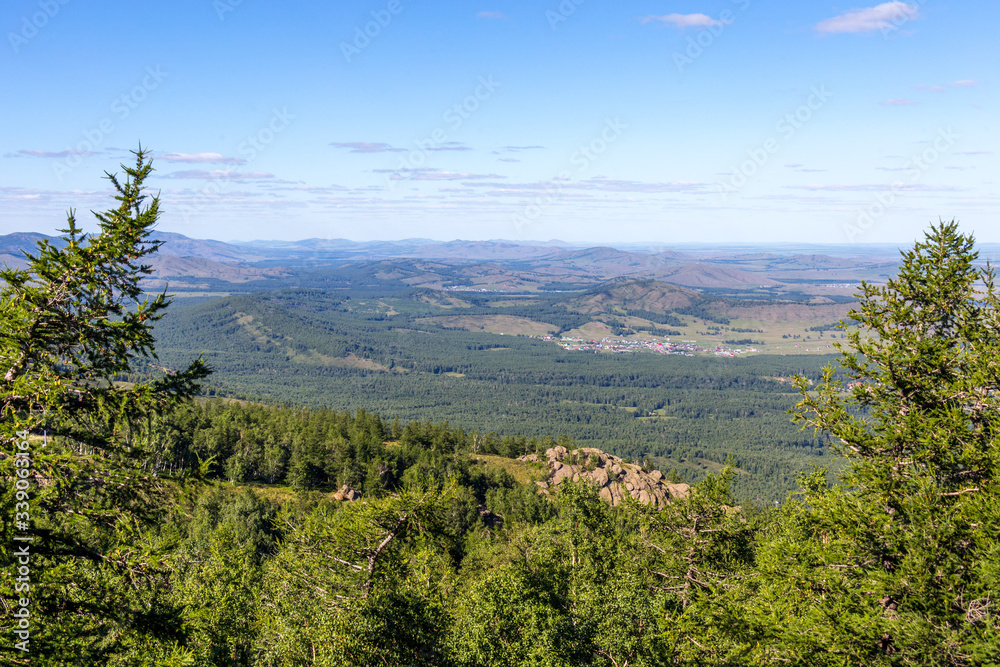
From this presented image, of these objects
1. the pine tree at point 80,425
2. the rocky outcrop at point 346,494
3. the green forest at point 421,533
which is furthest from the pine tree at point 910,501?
the rocky outcrop at point 346,494

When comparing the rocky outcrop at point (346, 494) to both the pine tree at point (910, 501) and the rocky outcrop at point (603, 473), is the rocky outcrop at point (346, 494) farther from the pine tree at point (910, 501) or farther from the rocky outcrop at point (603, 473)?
the pine tree at point (910, 501)

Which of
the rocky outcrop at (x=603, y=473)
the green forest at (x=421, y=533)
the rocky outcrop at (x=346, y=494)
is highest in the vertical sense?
the green forest at (x=421, y=533)

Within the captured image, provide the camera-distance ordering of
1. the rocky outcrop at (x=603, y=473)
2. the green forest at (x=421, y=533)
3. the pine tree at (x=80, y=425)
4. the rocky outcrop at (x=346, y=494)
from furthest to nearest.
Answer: the rocky outcrop at (x=603, y=473), the rocky outcrop at (x=346, y=494), the green forest at (x=421, y=533), the pine tree at (x=80, y=425)

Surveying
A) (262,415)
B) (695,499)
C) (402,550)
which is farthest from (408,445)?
(402,550)

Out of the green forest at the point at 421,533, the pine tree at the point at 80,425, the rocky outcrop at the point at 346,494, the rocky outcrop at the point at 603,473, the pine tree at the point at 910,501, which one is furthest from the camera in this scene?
the rocky outcrop at the point at 603,473

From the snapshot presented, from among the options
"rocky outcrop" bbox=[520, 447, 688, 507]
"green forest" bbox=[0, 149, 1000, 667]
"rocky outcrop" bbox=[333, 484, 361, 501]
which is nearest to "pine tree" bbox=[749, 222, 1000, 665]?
"green forest" bbox=[0, 149, 1000, 667]

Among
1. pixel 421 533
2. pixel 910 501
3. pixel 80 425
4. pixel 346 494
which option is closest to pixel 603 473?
pixel 346 494

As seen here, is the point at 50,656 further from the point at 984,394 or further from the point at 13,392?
the point at 984,394

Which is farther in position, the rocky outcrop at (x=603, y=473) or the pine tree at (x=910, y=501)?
the rocky outcrop at (x=603, y=473)

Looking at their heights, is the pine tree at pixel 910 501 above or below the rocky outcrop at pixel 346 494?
above

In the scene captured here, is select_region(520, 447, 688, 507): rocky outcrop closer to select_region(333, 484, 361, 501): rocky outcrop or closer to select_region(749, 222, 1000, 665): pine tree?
select_region(333, 484, 361, 501): rocky outcrop
